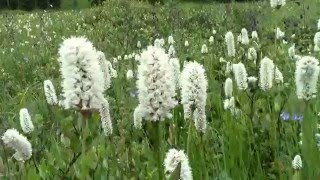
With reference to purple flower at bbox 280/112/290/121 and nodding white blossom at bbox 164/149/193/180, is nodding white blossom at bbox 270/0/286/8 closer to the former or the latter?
purple flower at bbox 280/112/290/121

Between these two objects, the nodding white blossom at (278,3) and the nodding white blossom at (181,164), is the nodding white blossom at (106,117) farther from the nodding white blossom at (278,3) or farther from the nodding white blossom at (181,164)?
the nodding white blossom at (278,3)

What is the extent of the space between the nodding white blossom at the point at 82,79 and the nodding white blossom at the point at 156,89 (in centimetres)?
16

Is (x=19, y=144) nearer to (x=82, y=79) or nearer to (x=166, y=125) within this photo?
(x=82, y=79)

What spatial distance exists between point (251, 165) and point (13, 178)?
47.8 inches

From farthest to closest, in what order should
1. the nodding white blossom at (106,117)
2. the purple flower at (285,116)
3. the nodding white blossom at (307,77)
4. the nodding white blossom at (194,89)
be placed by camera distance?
the purple flower at (285,116), the nodding white blossom at (307,77), the nodding white blossom at (106,117), the nodding white blossom at (194,89)

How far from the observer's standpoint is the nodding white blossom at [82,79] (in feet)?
6.18

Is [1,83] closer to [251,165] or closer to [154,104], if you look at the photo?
[251,165]

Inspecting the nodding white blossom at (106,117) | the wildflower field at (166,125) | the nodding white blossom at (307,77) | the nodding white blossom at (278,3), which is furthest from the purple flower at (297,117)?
the nodding white blossom at (278,3)

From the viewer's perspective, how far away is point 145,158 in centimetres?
319

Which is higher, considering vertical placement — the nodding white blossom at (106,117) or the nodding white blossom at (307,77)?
the nodding white blossom at (307,77)

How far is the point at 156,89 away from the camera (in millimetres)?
1963

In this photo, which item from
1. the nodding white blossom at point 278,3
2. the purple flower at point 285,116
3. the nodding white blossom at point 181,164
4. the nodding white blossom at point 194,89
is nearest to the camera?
the nodding white blossom at point 181,164

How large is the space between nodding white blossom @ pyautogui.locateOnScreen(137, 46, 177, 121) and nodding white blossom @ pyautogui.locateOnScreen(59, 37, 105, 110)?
16 cm

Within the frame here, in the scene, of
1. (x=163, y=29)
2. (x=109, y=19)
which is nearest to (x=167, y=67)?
(x=163, y=29)
